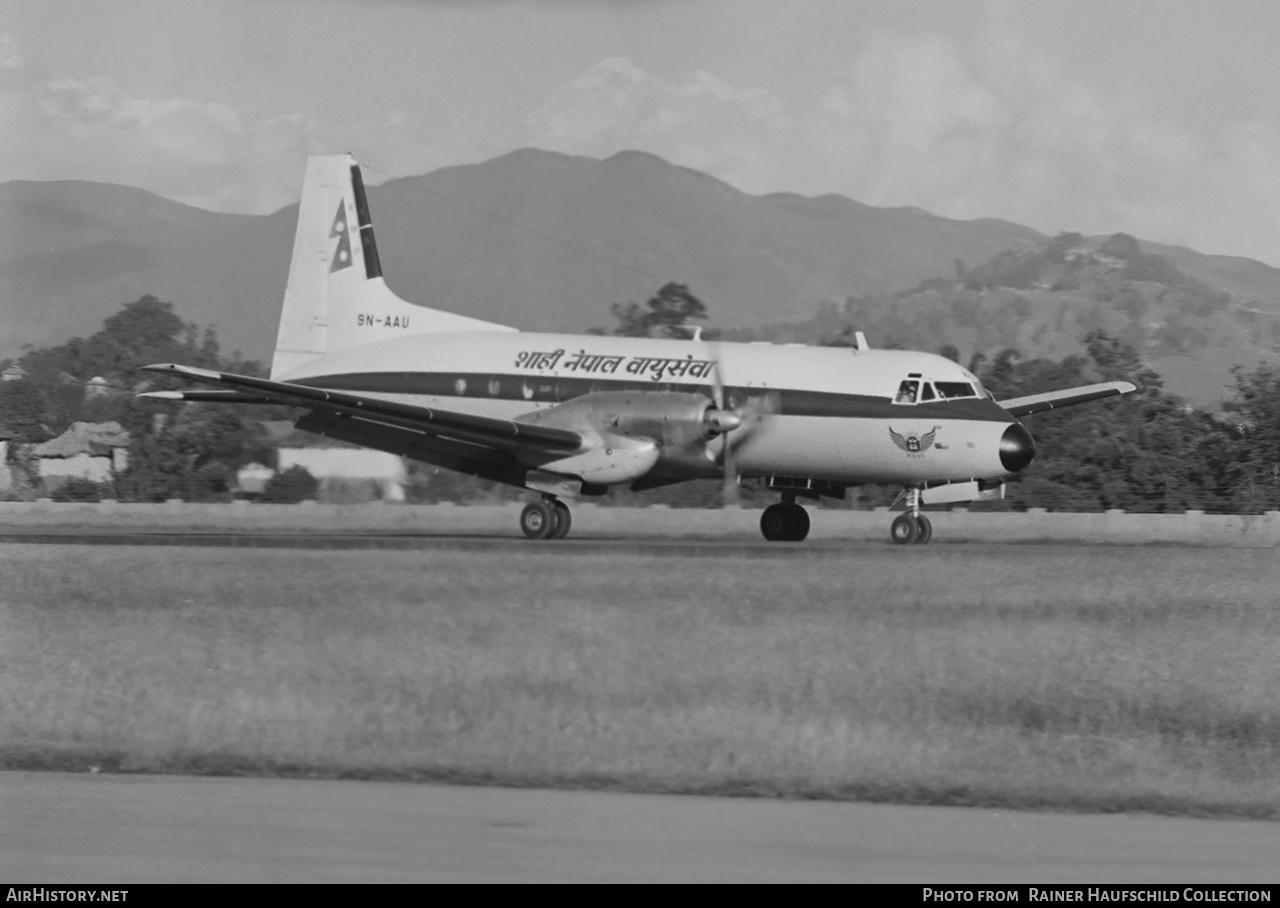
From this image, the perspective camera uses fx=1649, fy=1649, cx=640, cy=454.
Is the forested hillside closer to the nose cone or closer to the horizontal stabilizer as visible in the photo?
the horizontal stabilizer

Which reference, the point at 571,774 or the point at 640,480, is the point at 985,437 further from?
the point at 571,774

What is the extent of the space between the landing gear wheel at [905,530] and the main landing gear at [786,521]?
212 cm

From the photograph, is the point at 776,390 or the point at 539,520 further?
the point at 539,520

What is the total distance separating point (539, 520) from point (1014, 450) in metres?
8.79

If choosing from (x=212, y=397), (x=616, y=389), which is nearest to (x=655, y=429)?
(x=616, y=389)

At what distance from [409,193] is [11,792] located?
576 feet

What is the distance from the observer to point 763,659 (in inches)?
658

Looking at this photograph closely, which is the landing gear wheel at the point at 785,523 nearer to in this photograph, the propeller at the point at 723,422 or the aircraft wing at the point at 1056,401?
the propeller at the point at 723,422

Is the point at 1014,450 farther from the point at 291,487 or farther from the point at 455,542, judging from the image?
the point at 291,487

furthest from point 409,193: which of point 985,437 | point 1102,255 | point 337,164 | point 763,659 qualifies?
point 763,659

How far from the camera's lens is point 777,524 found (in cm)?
3228

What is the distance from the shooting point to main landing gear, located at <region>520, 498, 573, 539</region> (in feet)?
101

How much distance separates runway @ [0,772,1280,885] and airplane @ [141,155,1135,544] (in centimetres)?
1900

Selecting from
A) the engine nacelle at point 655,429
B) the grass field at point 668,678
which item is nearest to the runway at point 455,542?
the engine nacelle at point 655,429
